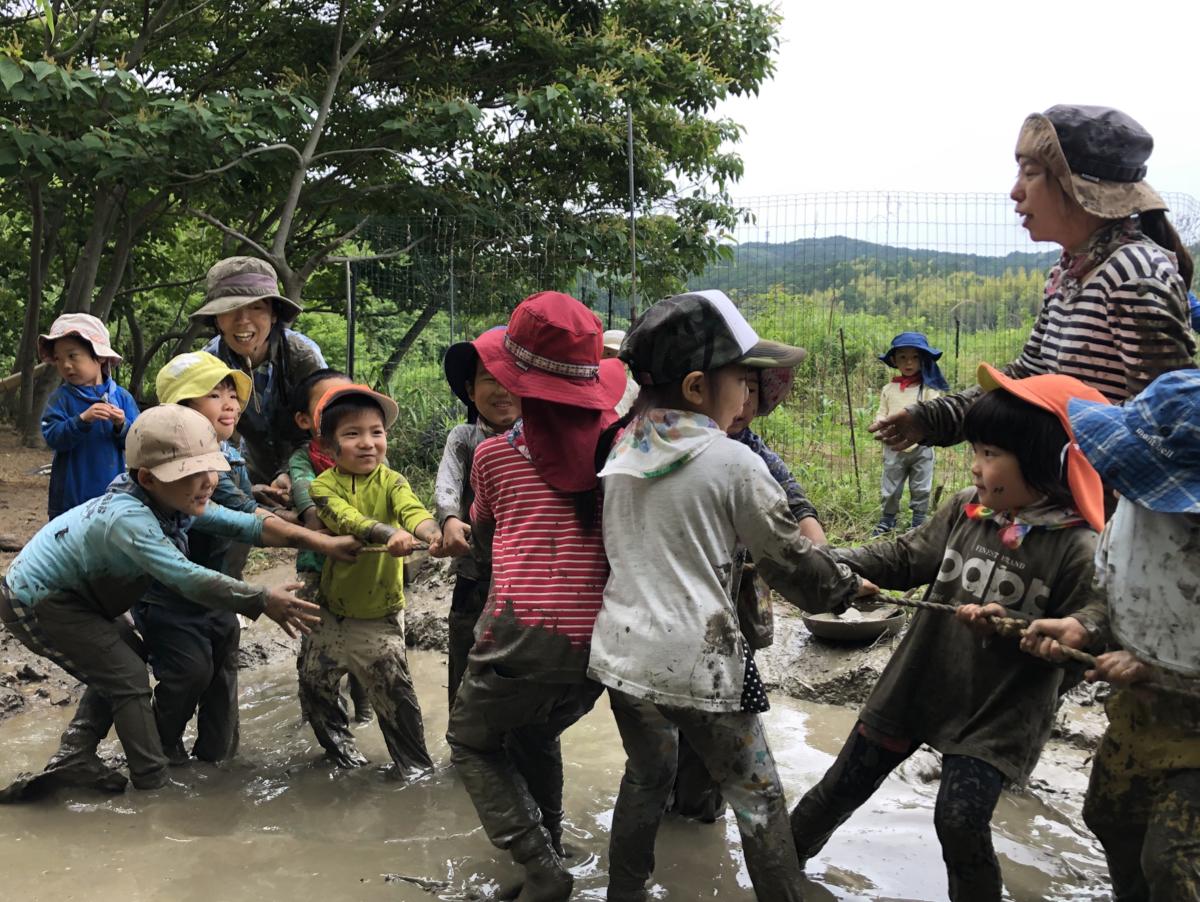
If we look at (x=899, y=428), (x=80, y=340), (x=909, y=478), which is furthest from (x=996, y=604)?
(x=909, y=478)

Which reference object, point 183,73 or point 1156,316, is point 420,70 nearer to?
point 183,73

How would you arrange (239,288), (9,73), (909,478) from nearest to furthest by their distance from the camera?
(239,288) → (9,73) → (909,478)

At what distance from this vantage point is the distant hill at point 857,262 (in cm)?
879

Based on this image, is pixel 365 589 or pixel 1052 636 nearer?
pixel 1052 636

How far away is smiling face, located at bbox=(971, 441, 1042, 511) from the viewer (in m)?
2.63

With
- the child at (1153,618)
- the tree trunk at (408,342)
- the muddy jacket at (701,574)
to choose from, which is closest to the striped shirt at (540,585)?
the muddy jacket at (701,574)

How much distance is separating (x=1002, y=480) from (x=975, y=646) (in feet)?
1.44

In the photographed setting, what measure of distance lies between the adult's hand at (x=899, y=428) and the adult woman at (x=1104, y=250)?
37 centimetres

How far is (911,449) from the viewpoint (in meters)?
7.23

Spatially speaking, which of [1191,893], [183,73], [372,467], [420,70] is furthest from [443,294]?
[1191,893]

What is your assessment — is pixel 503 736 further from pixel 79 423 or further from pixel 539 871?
pixel 79 423

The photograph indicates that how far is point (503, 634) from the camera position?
275cm

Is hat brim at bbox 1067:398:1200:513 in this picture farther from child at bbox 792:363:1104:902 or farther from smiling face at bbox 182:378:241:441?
smiling face at bbox 182:378:241:441

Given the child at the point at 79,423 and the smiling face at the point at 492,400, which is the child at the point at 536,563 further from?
the child at the point at 79,423
